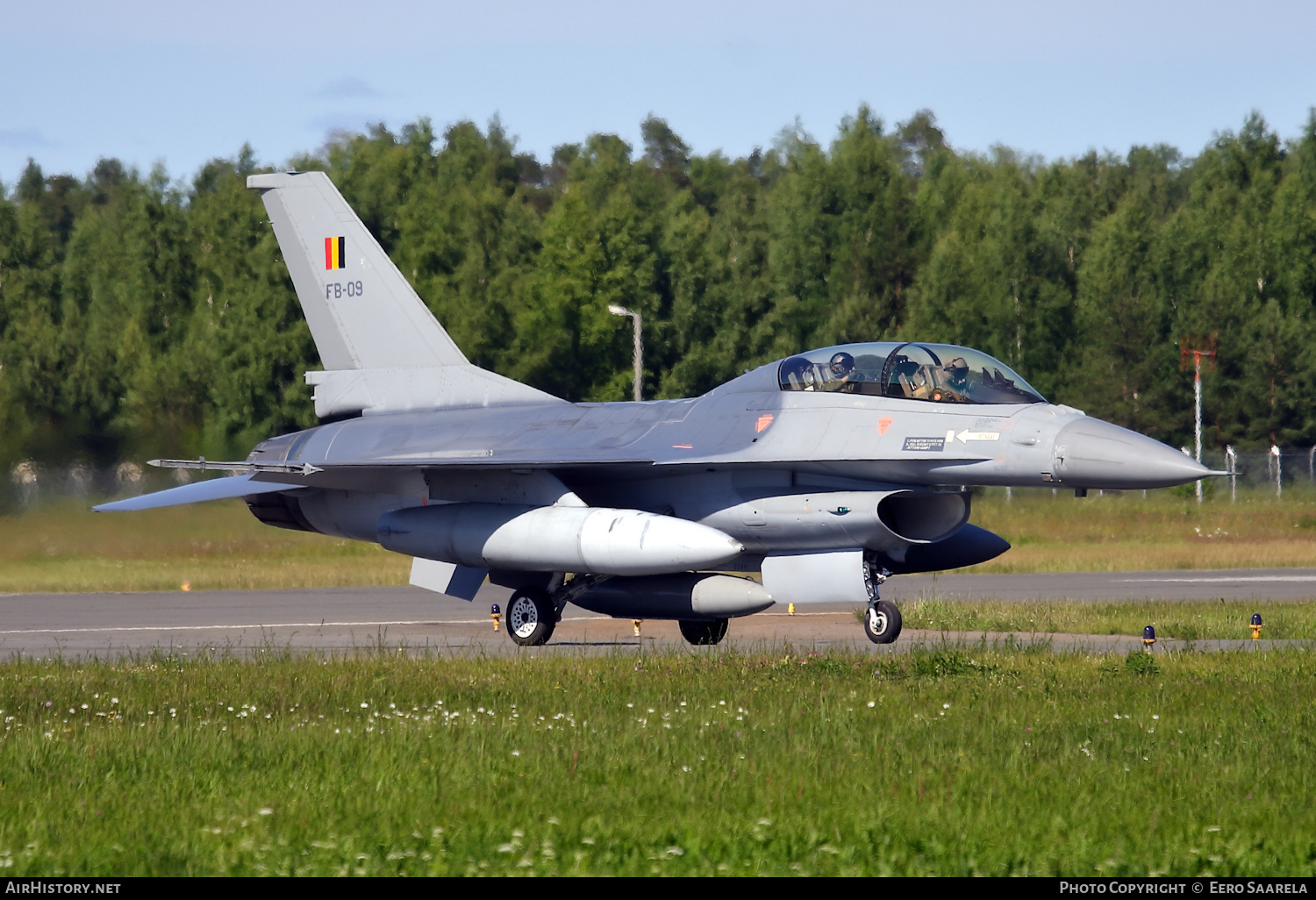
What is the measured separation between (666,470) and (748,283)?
42.7 metres

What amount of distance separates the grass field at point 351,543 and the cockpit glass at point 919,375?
11.7 m

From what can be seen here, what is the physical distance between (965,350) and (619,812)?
8.55 meters

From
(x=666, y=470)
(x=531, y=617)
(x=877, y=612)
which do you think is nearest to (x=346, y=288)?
(x=531, y=617)

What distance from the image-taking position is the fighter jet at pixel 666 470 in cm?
1330

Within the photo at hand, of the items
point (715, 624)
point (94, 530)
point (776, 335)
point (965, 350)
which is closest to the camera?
point (965, 350)

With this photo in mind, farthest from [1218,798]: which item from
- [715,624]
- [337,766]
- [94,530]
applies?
[94,530]

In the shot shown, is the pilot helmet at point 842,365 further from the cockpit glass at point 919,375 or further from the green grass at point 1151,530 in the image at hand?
the green grass at point 1151,530

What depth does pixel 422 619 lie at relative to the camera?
18703 millimetres

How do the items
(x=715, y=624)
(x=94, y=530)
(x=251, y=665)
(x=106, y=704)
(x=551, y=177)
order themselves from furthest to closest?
(x=551, y=177) < (x=94, y=530) < (x=715, y=624) < (x=251, y=665) < (x=106, y=704)

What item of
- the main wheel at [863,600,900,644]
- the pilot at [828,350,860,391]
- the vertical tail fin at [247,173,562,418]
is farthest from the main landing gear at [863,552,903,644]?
the vertical tail fin at [247,173,562,418]

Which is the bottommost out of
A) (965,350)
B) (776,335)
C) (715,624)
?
(715,624)

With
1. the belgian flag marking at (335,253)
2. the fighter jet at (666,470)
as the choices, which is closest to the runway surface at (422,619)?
the fighter jet at (666,470)
